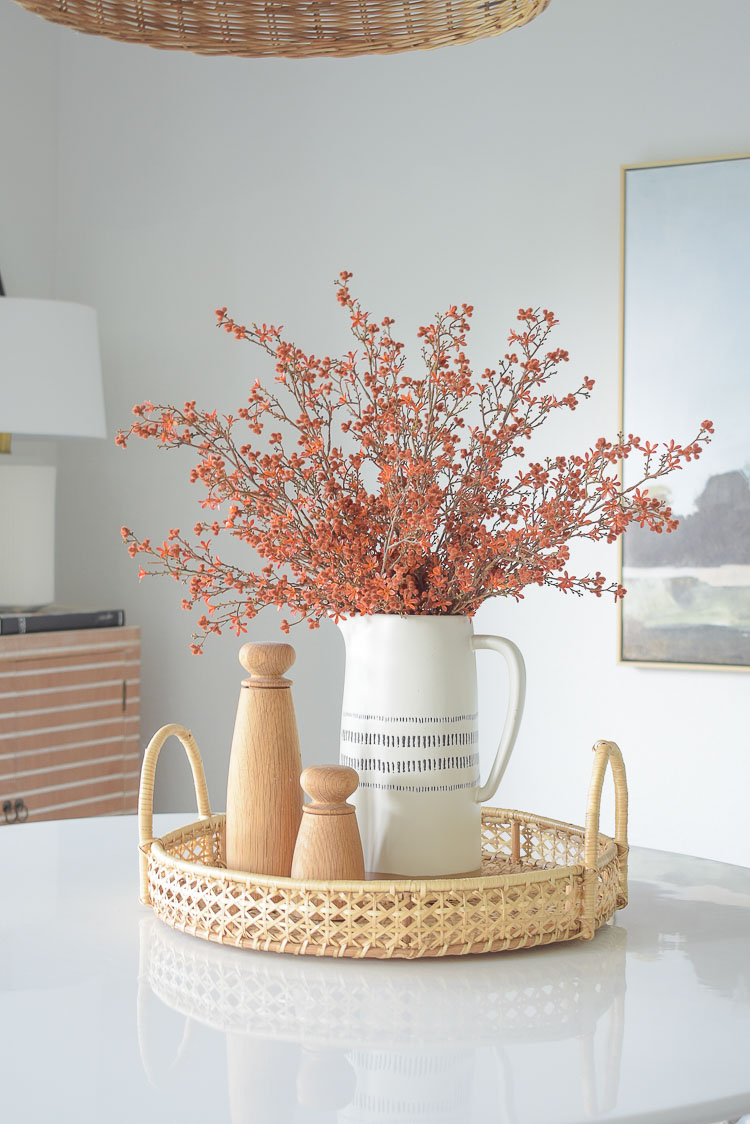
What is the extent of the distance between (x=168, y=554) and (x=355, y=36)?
62 centimetres

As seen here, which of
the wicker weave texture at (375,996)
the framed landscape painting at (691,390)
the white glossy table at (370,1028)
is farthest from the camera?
the framed landscape painting at (691,390)

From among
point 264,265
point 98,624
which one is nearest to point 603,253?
point 264,265

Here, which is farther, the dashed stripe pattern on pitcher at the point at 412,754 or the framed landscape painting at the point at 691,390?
the framed landscape painting at the point at 691,390

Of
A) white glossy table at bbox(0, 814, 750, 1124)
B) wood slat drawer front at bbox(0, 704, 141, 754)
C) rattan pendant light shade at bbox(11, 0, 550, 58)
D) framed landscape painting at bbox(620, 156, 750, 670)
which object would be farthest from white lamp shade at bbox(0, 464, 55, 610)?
white glossy table at bbox(0, 814, 750, 1124)

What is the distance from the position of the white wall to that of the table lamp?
400 mm

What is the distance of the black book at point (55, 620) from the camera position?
2.73m

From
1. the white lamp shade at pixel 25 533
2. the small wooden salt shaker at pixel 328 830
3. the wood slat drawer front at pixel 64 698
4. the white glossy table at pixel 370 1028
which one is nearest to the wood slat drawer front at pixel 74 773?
the wood slat drawer front at pixel 64 698

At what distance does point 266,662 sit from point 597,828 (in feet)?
1.05

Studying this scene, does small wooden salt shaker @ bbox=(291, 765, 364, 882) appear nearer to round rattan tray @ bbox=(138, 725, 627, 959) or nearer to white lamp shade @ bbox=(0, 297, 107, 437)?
round rattan tray @ bbox=(138, 725, 627, 959)

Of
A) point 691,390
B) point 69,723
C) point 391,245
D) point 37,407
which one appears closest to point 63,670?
point 69,723

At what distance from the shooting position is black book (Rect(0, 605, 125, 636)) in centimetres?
273

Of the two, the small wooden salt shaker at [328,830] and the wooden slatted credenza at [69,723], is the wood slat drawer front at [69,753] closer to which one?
the wooden slatted credenza at [69,723]

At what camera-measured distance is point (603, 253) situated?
2.81m

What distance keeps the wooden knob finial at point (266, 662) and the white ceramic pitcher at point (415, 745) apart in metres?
0.07
